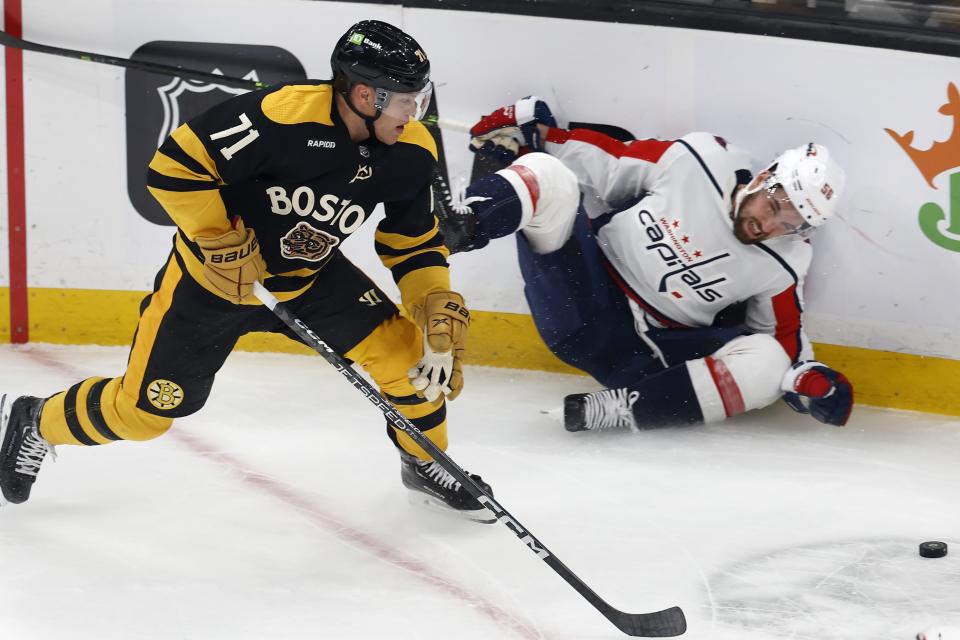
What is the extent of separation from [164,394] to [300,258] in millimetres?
412

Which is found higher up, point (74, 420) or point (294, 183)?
point (294, 183)

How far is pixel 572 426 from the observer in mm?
3252

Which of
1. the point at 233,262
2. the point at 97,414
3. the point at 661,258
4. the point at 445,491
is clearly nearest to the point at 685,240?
the point at 661,258

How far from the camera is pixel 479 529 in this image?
2693 millimetres

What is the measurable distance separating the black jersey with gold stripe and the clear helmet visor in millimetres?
110

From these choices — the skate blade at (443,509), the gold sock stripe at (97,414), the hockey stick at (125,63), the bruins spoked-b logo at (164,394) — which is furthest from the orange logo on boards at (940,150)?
the gold sock stripe at (97,414)

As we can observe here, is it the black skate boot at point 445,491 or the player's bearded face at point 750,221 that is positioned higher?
the player's bearded face at point 750,221

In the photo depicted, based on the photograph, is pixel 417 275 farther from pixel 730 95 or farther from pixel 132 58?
pixel 132 58

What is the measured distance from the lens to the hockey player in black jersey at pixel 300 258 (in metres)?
2.22

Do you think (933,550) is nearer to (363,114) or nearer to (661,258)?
(661,258)

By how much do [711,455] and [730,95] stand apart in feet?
3.45

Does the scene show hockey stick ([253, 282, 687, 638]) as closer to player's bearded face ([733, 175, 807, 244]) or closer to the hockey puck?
the hockey puck

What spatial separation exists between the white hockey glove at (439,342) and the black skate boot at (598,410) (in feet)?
2.51

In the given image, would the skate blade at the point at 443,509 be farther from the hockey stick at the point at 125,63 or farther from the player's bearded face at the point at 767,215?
the hockey stick at the point at 125,63
